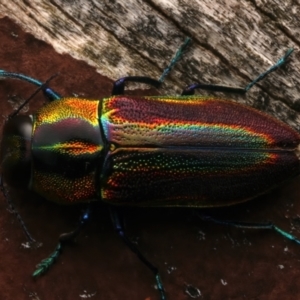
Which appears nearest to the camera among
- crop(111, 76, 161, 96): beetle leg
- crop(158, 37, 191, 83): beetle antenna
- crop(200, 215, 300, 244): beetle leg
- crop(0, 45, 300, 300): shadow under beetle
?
crop(0, 45, 300, 300): shadow under beetle

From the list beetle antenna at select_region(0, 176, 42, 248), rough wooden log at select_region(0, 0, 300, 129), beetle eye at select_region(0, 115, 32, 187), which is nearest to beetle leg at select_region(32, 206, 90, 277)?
beetle antenna at select_region(0, 176, 42, 248)

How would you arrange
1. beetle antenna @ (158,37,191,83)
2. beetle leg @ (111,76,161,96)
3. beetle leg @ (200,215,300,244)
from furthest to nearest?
beetle antenna @ (158,37,191,83) < beetle leg @ (111,76,161,96) < beetle leg @ (200,215,300,244)

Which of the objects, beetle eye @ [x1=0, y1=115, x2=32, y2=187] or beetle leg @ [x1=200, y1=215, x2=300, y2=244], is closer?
beetle eye @ [x1=0, y1=115, x2=32, y2=187]

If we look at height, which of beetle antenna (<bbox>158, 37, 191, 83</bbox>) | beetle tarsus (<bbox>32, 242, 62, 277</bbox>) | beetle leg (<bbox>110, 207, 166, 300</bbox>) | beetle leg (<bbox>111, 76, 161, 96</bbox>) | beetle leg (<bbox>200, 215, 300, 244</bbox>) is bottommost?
beetle tarsus (<bbox>32, 242, 62, 277</bbox>)

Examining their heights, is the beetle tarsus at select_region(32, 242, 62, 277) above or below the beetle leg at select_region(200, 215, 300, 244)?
below

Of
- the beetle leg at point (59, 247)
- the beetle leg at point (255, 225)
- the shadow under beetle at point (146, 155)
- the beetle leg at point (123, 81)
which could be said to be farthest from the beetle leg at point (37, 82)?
the beetle leg at point (255, 225)

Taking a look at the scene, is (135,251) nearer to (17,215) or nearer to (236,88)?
(17,215)

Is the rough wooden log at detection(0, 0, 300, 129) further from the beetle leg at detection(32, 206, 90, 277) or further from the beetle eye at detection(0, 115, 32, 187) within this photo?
the beetle leg at detection(32, 206, 90, 277)
